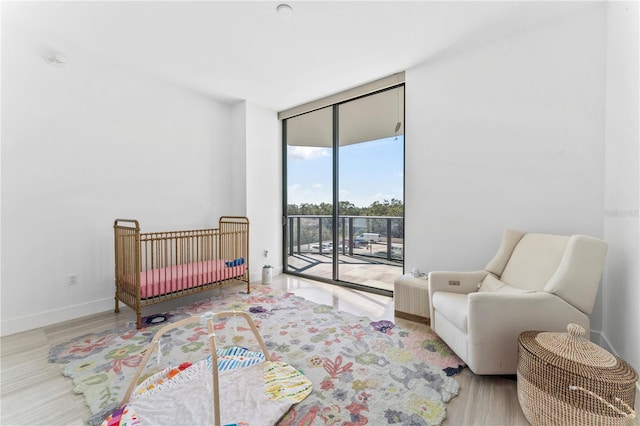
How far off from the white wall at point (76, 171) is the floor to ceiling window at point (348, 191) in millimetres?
1540

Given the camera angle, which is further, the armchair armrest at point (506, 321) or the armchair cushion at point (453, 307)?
the armchair cushion at point (453, 307)

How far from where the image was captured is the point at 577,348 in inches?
47.4

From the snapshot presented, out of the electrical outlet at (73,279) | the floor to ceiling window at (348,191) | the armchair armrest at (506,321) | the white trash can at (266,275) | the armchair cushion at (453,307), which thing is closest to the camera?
the armchair armrest at (506,321)

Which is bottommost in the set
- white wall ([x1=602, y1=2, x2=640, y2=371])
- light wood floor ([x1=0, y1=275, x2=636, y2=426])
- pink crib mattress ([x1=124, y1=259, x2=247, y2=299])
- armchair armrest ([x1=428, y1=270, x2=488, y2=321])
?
light wood floor ([x1=0, y1=275, x2=636, y2=426])

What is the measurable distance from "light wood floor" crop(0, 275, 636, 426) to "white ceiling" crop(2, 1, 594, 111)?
2473 millimetres

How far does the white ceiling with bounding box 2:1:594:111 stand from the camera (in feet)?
6.43

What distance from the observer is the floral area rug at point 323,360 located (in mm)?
1368

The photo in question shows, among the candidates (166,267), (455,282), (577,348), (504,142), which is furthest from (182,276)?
(504,142)

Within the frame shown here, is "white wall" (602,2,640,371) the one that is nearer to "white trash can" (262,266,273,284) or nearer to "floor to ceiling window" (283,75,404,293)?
"floor to ceiling window" (283,75,404,293)

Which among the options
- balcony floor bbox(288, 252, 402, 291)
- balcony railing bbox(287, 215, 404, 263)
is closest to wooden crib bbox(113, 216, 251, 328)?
balcony railing bbox(287, 215, 404, 263)

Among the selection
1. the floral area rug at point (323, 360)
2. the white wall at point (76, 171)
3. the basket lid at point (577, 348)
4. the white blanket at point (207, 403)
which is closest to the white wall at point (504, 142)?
the floral area rug at point (323, 360)

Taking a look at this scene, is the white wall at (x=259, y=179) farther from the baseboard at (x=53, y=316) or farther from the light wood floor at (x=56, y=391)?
the light wood floor at (x=56, y=391)

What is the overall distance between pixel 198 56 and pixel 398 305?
10.1 ft

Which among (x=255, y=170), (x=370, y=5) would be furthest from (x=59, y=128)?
(x=370, y=5)
